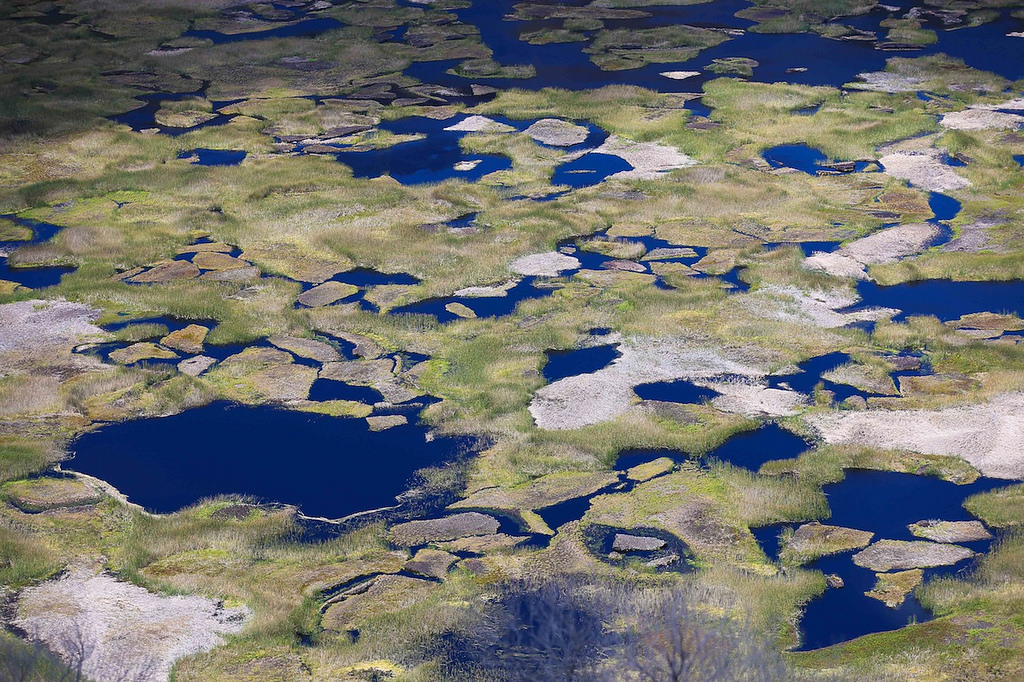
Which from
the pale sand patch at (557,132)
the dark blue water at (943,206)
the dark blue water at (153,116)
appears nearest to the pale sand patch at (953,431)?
the dark blue water at (943,206)

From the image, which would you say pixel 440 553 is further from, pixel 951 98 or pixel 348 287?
pixel 951 98

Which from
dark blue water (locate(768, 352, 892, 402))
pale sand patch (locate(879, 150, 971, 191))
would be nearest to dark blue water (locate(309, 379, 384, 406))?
dark blue water (locate(768, 352, 892, 402))

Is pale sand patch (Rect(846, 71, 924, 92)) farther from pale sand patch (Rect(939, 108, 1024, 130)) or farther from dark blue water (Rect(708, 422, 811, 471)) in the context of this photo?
dark blue water (Rect(708, 422, 811, 471))

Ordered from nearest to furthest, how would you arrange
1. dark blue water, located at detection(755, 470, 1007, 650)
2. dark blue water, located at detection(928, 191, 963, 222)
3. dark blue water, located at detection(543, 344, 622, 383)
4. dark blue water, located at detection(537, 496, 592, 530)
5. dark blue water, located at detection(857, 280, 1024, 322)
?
dark blue water, located at detection(755, 470, 1007, 650) < dark blue water, located at detection(537, 496, 592, 530) < dark blue water, located at detection(543, 344, 622, 383) < dark blue water, located at detection(857, 280, 1024, 322) < dark blue water, located at detection(928, 191, 963, 222)

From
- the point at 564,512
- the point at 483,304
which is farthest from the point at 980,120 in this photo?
the point at 564,512

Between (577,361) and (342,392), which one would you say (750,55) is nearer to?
(577,361)
